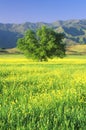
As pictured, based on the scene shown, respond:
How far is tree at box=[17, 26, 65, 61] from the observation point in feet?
301

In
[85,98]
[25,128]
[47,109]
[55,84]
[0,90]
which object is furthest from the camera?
[55,84]

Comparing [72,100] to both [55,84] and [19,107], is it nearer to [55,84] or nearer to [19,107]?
[19,107]

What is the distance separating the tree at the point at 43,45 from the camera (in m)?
91.8

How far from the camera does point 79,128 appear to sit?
8633 millimetres

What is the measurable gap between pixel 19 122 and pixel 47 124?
80 centimetres

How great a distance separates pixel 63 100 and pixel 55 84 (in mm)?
6363

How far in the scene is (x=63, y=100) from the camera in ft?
40.2

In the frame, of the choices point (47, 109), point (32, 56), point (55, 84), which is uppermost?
point (47, 109)

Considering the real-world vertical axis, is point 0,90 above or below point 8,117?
below

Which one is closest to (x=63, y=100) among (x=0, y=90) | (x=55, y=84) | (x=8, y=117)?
(x=8, y=117)

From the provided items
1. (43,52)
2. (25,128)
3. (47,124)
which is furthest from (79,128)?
(43,52)

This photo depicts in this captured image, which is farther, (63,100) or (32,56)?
(32,56)

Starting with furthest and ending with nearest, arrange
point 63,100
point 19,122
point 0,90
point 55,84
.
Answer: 1. point 55,84
2. point 0,90
3. point 63,100
4. point 19,122

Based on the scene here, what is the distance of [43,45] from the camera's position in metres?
94.1
